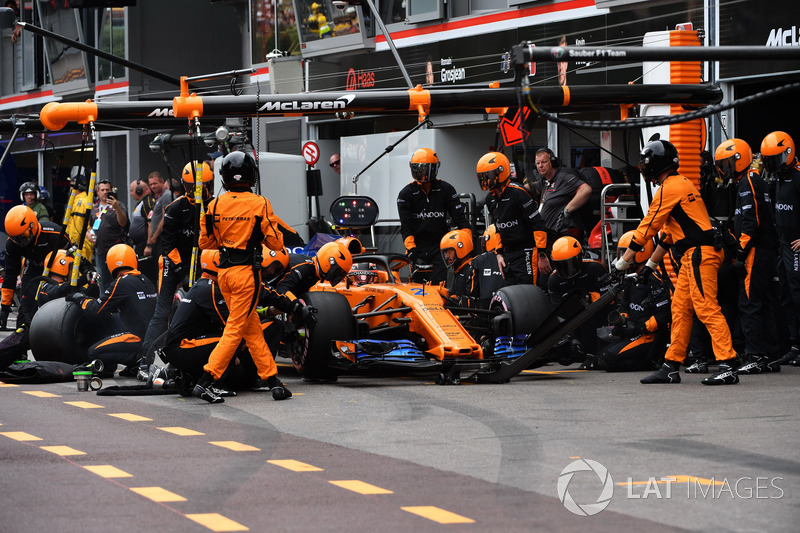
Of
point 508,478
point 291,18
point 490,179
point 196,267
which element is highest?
point 291,18

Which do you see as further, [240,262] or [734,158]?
[734,158]

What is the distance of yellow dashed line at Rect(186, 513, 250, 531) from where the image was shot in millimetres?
5676

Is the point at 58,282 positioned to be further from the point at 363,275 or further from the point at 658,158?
the point at 658,158

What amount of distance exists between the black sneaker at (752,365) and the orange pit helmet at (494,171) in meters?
2.98

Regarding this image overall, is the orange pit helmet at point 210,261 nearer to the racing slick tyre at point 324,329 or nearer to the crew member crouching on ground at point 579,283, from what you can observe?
the racing slick tyre at point 324,329

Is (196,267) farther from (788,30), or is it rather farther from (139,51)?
(139,51)

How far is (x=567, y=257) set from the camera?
12094 millimetres

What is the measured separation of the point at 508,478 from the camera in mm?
6781

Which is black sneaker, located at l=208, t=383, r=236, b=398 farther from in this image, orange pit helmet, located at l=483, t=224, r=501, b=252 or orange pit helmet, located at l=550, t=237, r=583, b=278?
orange pit helmet, located at l=483, t=224, r=501, b=252

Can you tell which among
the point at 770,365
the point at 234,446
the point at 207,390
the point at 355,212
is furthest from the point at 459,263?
the point at 234,446

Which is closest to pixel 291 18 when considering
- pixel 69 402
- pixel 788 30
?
pixel 788 30

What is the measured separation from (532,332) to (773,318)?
2238 millimetres

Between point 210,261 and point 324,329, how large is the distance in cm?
115

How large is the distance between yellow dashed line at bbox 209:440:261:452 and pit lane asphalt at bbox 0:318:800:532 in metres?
0.03
